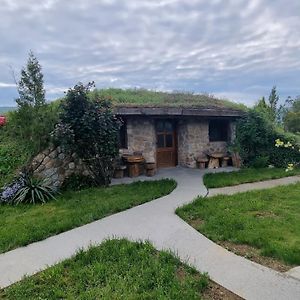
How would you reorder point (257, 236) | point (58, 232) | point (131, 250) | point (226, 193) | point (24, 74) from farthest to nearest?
point (24, 74)
point (226, 193)
point (58, 232)
point (257, 236)
point (131, 250)

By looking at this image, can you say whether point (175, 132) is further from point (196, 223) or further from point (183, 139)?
point (196, 223)

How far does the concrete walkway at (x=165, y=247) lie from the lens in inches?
136

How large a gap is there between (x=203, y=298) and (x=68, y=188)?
603 cm

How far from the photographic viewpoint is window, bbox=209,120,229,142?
41.4 ft

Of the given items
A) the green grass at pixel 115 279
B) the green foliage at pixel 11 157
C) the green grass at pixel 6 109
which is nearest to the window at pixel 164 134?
the green foliage at pixel 11 157

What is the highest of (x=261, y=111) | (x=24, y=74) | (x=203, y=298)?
(x=24, y=74)

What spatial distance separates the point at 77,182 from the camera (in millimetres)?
8734

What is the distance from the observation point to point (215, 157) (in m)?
11.8

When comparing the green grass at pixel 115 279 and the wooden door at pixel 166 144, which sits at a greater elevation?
the wooden door at pixel 166 144

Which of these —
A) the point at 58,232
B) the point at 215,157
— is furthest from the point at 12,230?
the point at 215,157

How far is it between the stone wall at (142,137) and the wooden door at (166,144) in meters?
0.69

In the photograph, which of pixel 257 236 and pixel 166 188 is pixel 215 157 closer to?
pixel 166 188

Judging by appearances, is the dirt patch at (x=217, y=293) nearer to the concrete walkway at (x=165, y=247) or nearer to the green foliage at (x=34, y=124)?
the concrete walkway at (x=165, y=247)

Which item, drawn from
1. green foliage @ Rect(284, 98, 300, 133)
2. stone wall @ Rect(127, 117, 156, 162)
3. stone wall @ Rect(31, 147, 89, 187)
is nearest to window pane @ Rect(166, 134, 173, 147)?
stone wall @ Rect(127, 117, 156, 162)
